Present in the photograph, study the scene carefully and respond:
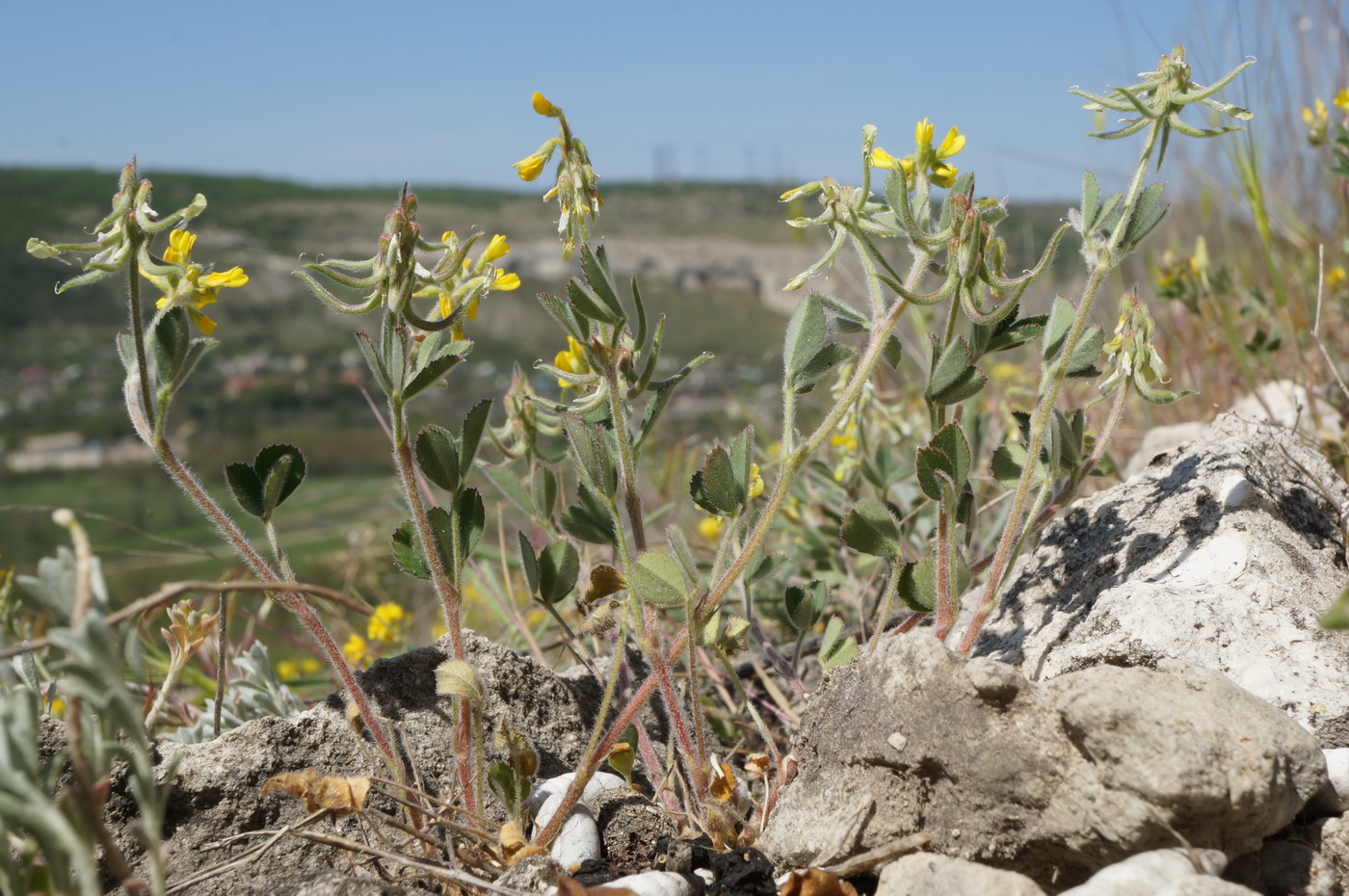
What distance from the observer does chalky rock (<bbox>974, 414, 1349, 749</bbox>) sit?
1.50 m

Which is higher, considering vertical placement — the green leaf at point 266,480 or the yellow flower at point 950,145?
the yellow flower at point 950,145

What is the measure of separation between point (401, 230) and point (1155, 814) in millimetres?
1170

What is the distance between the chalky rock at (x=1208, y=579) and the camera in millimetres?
1499

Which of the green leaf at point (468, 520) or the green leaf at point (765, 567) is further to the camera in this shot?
the green leaf at point (765, 567)

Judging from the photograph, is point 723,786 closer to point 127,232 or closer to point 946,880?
point 946,880

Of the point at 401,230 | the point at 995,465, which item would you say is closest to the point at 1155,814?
the point at 995,465

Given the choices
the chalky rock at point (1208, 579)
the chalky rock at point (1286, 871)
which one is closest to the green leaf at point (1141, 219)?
the chalky rock at point (1208, 579)

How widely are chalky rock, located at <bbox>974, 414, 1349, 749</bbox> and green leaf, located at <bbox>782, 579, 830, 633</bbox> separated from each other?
31 centimetres

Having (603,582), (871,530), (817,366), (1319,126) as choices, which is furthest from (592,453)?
(1319,126)

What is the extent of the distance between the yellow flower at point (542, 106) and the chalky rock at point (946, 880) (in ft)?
3.74

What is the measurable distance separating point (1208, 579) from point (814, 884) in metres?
0.86

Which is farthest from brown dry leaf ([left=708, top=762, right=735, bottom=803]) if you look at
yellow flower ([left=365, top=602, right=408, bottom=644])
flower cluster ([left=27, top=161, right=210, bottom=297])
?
yellow flower ([left=365, top=602, right=408, bottom=644])

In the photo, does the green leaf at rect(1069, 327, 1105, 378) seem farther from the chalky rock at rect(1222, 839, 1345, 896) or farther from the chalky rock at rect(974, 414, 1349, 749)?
the chalky rock at rect(1222, 839, 1345, 896)

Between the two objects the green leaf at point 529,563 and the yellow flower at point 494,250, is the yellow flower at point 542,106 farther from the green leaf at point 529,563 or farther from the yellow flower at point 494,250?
the green leaf at point 529,563
